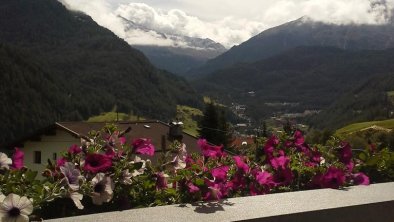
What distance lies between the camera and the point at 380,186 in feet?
12.6

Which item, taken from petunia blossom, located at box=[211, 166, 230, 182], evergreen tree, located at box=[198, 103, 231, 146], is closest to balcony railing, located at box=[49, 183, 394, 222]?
petunia blossom, located at box=[211, 166, 230, 182]

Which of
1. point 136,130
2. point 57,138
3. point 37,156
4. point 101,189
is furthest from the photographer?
point 136,130

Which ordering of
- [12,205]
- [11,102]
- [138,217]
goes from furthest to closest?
1. [11,102]
2. [138,217]
3. [12,205]

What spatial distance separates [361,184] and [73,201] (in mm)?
2226

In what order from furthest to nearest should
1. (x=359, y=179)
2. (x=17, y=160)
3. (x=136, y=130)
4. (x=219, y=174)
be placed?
1. (x=136, y=130)
2. (x=359, y=179)
3. (x=219, y=174)
4. (x=17, y=160)

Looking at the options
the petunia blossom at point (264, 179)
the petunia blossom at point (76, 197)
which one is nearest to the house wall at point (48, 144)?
the petunia blossom at point (264, 179)

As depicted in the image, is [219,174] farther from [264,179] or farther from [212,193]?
[264,179]

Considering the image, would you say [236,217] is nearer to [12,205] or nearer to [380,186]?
[12,205]

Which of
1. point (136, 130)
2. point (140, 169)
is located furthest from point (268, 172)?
point (136, 130)

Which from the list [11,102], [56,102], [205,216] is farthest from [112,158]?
[56,102]

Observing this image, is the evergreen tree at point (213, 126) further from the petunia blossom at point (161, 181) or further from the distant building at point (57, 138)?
the petunia blossom at point (161, 181)

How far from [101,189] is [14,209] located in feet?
2.10

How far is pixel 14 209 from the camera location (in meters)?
2.12

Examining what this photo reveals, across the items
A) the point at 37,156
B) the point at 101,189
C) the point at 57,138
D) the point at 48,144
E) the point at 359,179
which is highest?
the point at 101,189
